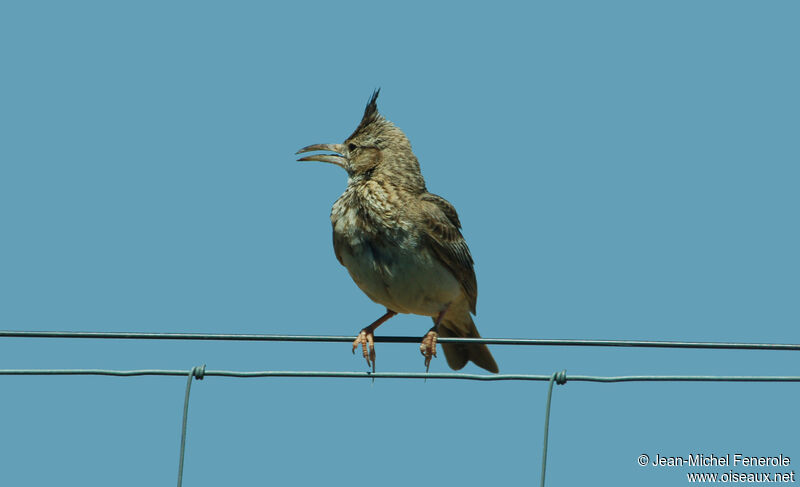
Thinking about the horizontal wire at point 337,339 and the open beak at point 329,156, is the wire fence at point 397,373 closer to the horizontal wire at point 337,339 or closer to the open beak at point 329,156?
the horizontal wire at point 337,339

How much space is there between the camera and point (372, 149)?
30.3 ft

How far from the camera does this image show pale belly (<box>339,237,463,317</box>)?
328 inches

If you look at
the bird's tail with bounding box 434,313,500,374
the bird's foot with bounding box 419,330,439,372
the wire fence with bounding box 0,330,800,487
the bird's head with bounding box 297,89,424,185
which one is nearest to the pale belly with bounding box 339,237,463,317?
the bird's foot with bounding box 419,330,439,372

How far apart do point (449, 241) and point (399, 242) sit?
1.38 ft

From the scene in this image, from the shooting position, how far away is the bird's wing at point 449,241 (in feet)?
27.8

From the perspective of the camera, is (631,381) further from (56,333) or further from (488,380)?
(56,333)

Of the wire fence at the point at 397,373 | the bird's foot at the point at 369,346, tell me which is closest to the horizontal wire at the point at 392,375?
the wire fence at the point at 397,373

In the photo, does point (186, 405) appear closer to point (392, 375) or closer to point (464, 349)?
point (392, 375)

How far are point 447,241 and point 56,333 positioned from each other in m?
2.98

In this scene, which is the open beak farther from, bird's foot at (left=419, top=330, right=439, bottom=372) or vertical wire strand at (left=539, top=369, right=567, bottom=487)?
vertical wire strand at (left=539, top=369, right=567, bottom=487)

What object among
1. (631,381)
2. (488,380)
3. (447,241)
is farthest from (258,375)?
(447,241)

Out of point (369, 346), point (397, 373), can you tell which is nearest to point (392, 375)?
point (397, 373)

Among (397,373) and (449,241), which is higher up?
(449,241)

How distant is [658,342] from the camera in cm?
621
